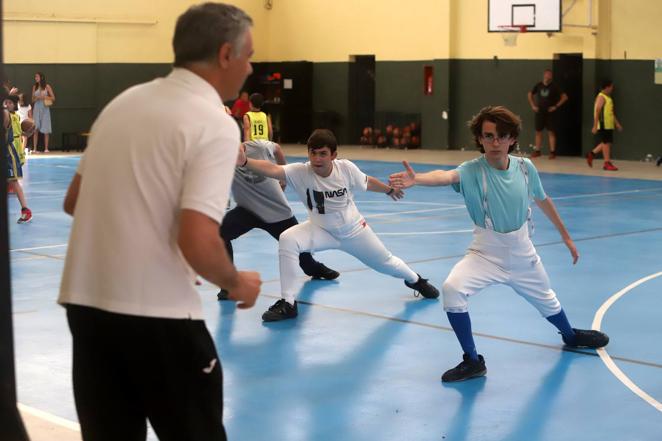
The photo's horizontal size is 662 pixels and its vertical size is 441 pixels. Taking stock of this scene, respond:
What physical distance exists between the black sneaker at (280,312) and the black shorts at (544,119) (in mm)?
19780

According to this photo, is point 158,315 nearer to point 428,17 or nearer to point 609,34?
point 609,34

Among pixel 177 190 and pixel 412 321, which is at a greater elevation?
pixel 177 190

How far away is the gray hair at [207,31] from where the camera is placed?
3.57 m

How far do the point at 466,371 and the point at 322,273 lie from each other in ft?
13.6

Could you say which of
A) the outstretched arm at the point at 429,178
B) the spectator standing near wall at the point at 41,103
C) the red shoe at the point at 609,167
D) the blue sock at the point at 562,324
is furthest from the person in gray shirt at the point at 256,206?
the spectator standing near wall at the point at 41,103

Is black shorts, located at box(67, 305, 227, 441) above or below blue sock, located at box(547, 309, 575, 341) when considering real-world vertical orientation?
above

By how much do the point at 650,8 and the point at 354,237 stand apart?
19.5 metres

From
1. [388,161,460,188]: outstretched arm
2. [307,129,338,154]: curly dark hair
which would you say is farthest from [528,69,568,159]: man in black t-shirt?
[388,161,460,188]: outstretched arm

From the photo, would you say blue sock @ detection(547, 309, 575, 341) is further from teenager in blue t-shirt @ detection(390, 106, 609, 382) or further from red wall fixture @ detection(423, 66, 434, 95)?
red wall fixture @ detection(423, 66, 434, 95)

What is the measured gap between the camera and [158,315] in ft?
11.6

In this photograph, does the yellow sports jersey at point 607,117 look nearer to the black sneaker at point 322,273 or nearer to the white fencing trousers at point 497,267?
the black sneaker at point 322,273

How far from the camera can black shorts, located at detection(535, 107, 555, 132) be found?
2814cm

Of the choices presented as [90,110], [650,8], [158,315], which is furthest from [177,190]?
[90,110]

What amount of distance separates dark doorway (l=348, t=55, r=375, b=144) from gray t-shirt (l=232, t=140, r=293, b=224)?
2417cm
